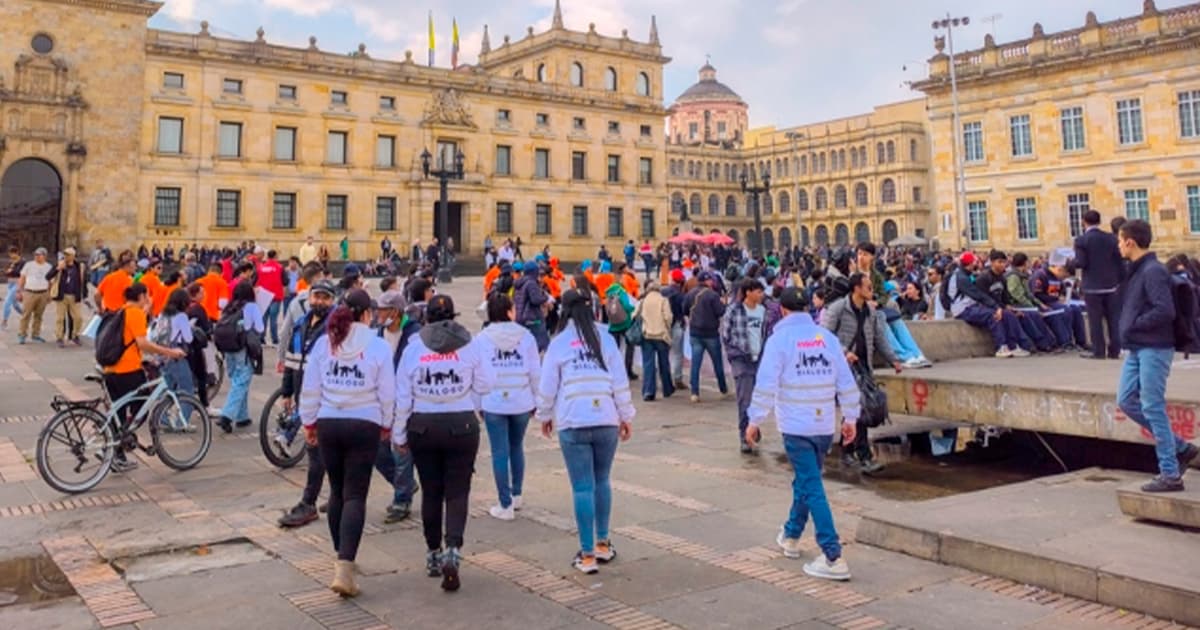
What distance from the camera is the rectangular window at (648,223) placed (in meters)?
56.6

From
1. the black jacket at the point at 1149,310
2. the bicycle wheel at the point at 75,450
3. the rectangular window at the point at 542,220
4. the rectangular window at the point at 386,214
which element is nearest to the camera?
the black jacket at the point at 1149,310

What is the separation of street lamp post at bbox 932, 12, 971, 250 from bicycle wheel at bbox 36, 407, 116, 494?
3708 cm

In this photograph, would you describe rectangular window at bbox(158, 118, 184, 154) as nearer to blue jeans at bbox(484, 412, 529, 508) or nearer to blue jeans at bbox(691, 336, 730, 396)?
blue jeans at bbox(691, 336, 730, 396)

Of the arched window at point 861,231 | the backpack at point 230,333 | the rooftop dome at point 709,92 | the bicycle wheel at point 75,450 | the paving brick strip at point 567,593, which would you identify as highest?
the rooftop dome at point 709,92

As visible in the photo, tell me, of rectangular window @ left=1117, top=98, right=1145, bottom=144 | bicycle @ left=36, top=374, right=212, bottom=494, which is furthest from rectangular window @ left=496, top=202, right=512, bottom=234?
bicycle @ left=36, top=374, right=212, bottom=494

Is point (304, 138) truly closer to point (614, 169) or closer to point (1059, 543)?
point (614, 169)

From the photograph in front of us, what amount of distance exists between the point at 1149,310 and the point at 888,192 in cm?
7423

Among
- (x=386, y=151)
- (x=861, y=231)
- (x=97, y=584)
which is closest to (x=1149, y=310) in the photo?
(x=97, y=584)

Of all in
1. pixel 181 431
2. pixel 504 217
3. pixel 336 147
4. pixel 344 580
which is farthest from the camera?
pixel 504 217

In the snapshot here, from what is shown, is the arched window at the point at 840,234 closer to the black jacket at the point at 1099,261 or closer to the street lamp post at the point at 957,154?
the street lamp post at the point at 957,154

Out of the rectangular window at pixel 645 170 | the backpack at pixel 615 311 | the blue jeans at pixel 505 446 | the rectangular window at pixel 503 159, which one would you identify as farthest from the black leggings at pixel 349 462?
the rectangular window at pixel 645 170

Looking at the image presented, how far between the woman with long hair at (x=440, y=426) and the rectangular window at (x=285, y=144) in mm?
42318

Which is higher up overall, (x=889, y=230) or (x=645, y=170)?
(x=645, y=170)

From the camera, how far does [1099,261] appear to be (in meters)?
9.16
